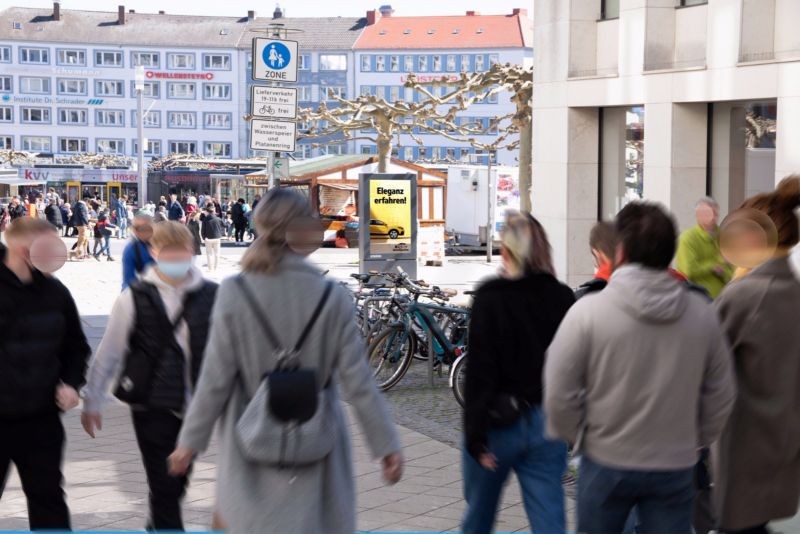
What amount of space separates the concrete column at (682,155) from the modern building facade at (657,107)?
12 millimetres

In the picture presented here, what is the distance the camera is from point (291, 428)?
3975 mm

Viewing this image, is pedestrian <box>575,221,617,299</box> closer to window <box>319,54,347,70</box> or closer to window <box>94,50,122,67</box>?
window <box>319,54,347,70</box>

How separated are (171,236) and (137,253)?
4.11 metres

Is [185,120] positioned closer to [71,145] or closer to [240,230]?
[71,145]

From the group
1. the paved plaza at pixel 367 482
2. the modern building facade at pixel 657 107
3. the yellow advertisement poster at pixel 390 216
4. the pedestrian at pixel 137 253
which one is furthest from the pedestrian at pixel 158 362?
the yellow advertisement poster at pixel 390 216

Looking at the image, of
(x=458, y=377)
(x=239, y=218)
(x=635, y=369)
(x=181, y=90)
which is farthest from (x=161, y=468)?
(x=181, y=90)

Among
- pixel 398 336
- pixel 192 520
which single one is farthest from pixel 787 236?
pixel 398 336

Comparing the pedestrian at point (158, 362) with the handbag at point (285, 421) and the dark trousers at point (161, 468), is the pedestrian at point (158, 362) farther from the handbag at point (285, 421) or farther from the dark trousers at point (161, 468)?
the handbag at point (285, 421)

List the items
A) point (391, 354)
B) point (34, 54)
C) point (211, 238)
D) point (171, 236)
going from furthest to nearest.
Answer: point (34, 54), point (211, 238), point (391, 354), point (171, 236)

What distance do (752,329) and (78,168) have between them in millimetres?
83327

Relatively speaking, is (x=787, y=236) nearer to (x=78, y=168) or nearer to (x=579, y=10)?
(x=579, y=10)

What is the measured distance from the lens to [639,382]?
4.08 meters

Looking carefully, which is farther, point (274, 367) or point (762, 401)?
point (762, 401)

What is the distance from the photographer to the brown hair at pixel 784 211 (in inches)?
181
